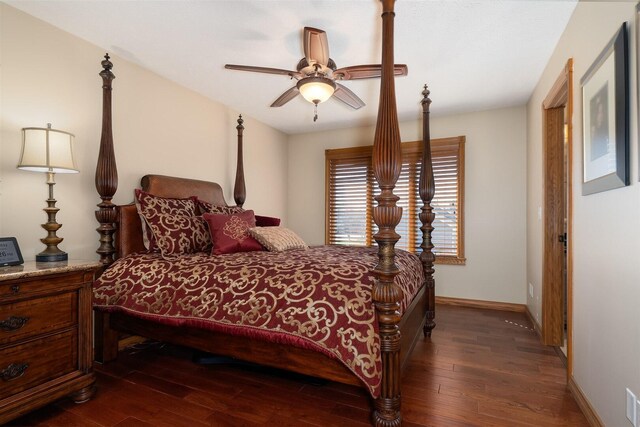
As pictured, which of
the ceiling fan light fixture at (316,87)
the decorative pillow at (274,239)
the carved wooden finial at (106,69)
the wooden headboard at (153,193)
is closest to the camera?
the ceiling fan light fixture at (316,87)

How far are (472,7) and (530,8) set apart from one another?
0.38 metres

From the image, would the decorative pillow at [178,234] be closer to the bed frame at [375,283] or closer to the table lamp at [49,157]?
the bed frame at [375,283]

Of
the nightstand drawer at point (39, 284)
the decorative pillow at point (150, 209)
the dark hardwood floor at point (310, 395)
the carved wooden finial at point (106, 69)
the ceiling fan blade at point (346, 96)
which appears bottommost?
the dark hardwood floor at point (310, 395)

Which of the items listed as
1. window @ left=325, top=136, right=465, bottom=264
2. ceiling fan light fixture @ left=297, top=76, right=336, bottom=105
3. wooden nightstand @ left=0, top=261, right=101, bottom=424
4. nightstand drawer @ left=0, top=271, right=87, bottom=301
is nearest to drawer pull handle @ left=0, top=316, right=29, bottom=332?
wooden nightstand @ left=0, top=261, right=101, bottom=424

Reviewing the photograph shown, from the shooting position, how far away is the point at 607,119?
5.13 feet

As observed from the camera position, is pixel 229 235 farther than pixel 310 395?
Yes

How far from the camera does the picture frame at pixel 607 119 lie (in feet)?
4.55

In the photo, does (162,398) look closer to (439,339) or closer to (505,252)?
(439,339)

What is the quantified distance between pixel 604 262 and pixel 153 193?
320 cm

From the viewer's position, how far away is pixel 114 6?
210 centimetres

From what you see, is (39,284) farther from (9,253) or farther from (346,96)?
(346,96)

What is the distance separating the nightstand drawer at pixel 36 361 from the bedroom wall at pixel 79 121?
0.79 metres

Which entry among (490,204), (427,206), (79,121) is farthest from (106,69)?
(490,204)

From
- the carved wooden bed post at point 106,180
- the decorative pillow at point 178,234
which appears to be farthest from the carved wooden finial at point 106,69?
the decorative pillow at point 178,234
